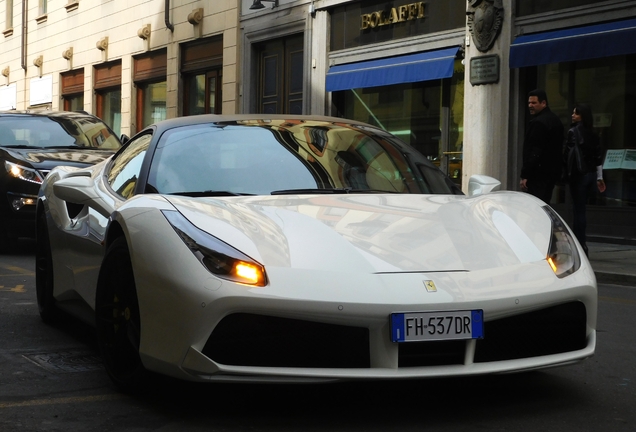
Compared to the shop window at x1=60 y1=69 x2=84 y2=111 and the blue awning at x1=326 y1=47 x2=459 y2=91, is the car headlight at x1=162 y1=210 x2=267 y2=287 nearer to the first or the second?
the blue awning at x1=326 y1=47 x2=459 y2=91

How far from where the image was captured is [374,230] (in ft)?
13.6

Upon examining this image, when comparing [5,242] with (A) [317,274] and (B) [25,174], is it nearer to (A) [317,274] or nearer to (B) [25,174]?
(B) [25,174]

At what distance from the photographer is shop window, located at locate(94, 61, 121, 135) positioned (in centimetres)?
2945

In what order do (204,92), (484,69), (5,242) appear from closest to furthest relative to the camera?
(5,242) → (484,69) → (204,92)

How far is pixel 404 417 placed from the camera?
393 centimetres

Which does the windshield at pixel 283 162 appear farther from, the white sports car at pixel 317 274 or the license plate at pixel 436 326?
the license plate at pixel 436 326

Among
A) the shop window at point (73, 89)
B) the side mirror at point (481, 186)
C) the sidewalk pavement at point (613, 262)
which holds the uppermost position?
the shop window at point (73, 89)

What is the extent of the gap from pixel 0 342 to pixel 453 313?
2.88 m

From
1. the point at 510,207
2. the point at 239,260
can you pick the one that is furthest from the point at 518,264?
the point at 239,260

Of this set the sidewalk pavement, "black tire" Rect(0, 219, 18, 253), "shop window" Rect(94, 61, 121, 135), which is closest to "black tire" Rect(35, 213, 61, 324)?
"black tire" Rect(0, 219, 18, 253)

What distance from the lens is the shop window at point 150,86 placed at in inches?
1050

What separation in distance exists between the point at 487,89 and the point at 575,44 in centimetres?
204

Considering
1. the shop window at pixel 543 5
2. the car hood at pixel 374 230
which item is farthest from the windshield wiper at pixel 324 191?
the shop window at pixel 543 5

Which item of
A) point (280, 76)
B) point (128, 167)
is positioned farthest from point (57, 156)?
point (280, 76)
